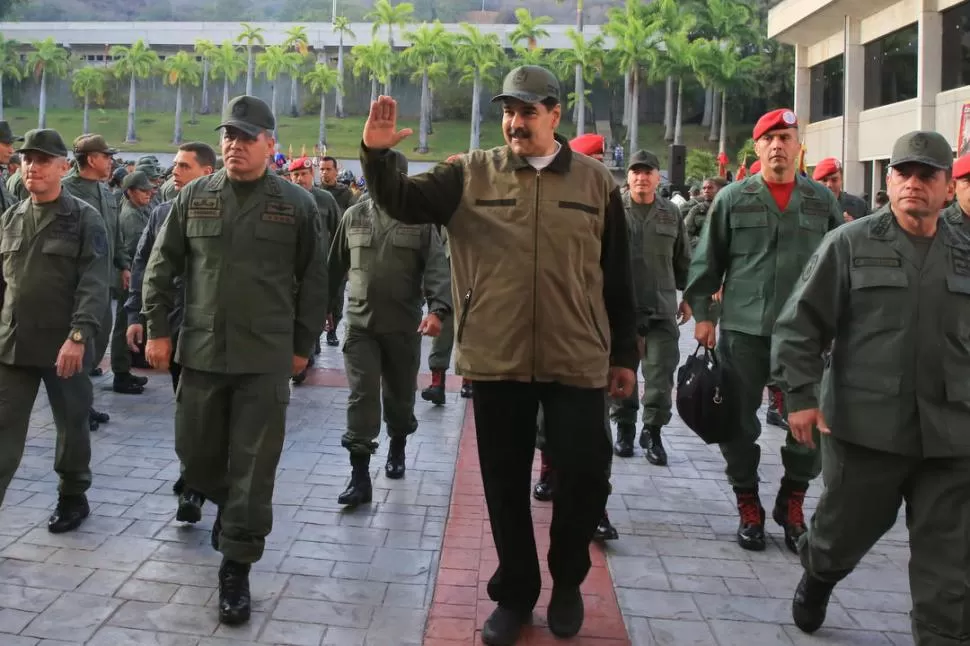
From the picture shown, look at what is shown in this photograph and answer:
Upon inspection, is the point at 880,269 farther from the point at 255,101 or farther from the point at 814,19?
the point at 814,19

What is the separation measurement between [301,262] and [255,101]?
0.74 metres

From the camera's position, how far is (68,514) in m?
4.76

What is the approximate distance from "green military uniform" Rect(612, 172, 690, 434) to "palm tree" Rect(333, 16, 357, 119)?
226ft

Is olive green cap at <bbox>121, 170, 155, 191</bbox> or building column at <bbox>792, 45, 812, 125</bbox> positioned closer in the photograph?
olive green cap at <bbox>121, 170, 155, 191</bbox>

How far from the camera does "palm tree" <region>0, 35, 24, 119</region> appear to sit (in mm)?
74688

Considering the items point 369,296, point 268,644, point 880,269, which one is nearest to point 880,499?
point 880,269

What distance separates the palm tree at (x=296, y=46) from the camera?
75.3m

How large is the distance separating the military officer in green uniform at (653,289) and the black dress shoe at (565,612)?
281 centimetres

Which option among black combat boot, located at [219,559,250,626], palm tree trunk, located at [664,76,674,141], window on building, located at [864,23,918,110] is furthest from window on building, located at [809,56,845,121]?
black combat boot, located at [219,559,250,626]

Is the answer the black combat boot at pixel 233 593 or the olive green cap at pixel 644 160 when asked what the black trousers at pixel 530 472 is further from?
the olive green cap at pixel 644 160

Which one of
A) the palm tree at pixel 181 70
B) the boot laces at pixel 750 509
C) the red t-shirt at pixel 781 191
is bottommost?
the boot laces at pixel 750 509

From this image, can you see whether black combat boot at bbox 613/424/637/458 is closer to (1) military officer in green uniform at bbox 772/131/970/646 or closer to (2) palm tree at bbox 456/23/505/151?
(1) military officer in green uniform at bbox 772/131/970/646

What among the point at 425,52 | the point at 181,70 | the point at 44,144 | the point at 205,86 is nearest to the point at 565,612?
the point at 44,144

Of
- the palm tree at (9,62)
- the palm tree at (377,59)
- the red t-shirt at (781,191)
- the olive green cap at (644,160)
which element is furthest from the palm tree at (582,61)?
the red t-shirt at (781,191)
